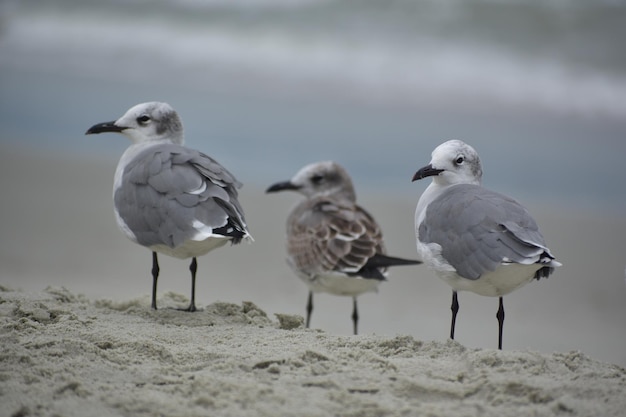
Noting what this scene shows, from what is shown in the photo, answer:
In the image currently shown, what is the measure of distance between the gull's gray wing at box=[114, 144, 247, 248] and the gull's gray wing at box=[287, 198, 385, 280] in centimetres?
114

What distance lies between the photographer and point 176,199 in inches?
229

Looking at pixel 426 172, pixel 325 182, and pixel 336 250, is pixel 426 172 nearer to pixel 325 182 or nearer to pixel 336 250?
pixel 336 250

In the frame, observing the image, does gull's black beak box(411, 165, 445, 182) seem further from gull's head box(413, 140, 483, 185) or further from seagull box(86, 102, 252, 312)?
seagull box(86, 102, 252, 312)

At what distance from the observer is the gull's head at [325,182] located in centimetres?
820

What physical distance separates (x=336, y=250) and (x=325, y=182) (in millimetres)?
1451

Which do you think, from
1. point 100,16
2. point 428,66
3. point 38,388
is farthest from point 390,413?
point 100,16

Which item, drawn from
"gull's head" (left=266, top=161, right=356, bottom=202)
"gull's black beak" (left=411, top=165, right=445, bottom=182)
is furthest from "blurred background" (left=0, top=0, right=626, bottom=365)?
"gull's black beak" (left=411, top=165, right=445, bottom=182)

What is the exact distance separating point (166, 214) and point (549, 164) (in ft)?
28.3

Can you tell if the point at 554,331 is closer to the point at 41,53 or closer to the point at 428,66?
the point at 428,66

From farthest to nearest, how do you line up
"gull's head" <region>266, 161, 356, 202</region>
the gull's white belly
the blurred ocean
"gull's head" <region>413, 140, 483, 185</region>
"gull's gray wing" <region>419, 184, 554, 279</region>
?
the blurred ocean → "gull's head" <region>266, 161, 356, 202</region> → the gull's white belly → "gull's head" <region>413, 140, 483, 185</region> → "gull's gray wing" <region>419, 184, 554, 279</region>

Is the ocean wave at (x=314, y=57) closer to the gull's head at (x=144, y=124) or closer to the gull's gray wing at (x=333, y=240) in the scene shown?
the gull's gray wing at (x=333, y=240)

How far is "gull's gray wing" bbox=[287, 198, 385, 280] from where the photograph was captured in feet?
22.4

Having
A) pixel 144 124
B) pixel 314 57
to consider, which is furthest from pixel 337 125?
pixel 144 124

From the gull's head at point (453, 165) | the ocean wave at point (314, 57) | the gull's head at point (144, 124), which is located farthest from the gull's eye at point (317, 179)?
the ocean wave at point (314, 57)
